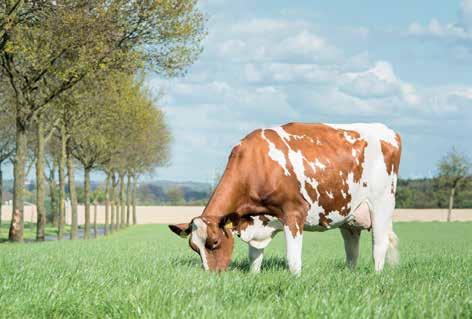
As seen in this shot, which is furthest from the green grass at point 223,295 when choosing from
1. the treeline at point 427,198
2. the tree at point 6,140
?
the treeline at point 427,198

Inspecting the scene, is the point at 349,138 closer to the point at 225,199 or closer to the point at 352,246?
the point at 352,246

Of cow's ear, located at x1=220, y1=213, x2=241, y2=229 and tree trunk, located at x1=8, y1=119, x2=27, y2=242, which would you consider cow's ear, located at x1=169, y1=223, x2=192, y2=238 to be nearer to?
cow's ear, located at x1=220, y1=213, x2=241, y2=229

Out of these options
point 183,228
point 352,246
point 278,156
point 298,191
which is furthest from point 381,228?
point 183,228

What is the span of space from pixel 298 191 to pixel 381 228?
2.34 metres

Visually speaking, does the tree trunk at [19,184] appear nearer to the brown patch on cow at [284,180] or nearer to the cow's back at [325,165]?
the cow's back at [325,165]

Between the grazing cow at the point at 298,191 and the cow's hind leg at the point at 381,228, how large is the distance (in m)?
0.02

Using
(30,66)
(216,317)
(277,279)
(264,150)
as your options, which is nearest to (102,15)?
(30,66)

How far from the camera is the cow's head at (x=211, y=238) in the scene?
10625mm

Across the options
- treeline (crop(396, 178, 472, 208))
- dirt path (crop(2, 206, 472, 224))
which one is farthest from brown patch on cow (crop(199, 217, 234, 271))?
treeline (crop(396, 178, 472, 208))

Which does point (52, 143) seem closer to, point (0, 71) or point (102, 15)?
point (0, 71)

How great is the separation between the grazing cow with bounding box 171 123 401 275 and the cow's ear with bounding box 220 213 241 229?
0.02m

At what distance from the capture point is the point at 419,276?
38.8 feet

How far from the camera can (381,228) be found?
518 inches

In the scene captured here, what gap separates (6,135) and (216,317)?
59507mm
